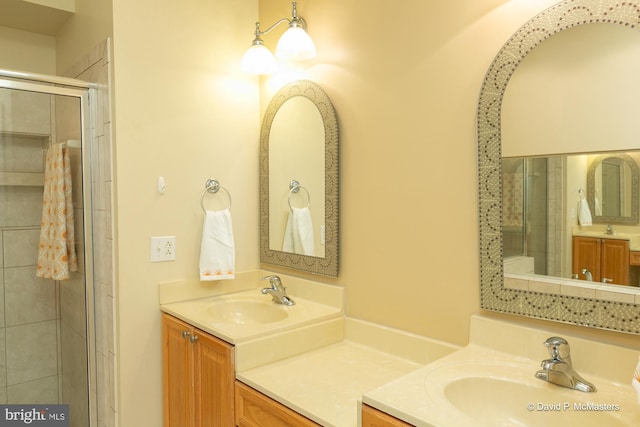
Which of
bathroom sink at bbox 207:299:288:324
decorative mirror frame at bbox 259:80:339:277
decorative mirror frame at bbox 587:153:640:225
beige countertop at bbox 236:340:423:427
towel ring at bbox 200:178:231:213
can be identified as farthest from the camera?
towel ring at bbox 200:178:231:213

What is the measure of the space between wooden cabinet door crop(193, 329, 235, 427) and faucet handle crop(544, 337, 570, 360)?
1.03m

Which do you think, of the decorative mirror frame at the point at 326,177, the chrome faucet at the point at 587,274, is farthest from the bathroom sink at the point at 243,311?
the chrome faucet at the point at 587,274

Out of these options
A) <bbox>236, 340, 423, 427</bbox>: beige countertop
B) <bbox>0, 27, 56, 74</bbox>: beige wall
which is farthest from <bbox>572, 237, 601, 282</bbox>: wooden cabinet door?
<bbox>0, 27, 56, 74</bbox>: beige wall

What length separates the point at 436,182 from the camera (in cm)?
158

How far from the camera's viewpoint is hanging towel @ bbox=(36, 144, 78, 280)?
2.10 metres

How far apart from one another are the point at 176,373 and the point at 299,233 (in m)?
0.85

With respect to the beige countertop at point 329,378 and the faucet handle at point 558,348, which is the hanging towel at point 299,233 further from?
the faucet handle at point 558,348

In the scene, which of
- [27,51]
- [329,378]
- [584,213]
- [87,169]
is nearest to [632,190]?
[584,213]

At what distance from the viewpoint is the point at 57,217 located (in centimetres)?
211

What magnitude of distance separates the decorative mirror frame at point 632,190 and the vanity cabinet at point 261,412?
993mm

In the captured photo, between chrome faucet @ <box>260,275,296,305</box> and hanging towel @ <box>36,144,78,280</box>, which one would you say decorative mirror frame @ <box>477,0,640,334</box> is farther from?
hanging towel @ <box>36,144,78,280</box>

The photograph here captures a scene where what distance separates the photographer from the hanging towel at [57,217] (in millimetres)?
2096

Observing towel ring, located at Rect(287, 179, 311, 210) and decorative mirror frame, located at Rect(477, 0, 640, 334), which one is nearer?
decorative mirror frame, located at Rect(477, 0, 640, 334)

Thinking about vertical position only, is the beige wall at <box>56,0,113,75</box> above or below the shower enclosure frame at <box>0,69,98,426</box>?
above
